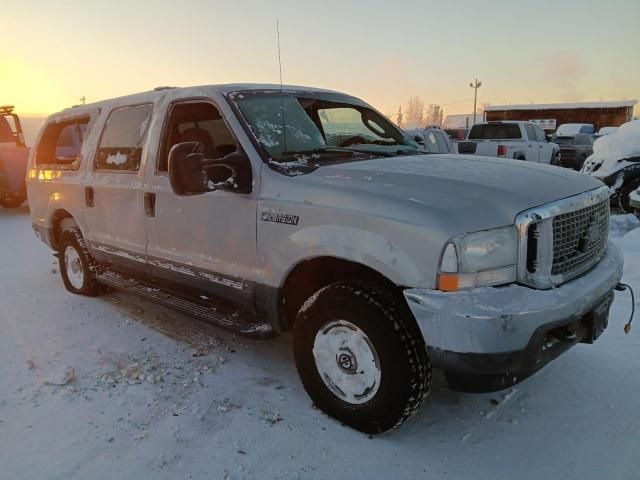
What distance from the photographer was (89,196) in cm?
452

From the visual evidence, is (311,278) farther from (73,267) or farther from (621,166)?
(621,166)

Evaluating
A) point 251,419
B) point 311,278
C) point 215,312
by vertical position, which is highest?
point 311,278

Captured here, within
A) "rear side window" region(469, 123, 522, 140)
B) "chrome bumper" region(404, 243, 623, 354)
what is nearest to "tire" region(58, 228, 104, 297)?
"chrome bumper" region(404, 243, 623, 354)

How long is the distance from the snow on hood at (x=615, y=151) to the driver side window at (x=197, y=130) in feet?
27.4

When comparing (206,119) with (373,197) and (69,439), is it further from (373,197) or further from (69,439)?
(69,439)

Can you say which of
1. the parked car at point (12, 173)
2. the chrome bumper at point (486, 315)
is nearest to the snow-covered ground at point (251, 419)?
the chrome bumper at point (486, 315)

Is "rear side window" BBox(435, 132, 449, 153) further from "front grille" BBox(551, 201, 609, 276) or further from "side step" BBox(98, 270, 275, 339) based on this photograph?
"side step" BBox(98, 270, 275, 339)

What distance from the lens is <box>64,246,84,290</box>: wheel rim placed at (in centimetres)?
516

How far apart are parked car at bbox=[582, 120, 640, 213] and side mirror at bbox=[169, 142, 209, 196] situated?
8.45 meters

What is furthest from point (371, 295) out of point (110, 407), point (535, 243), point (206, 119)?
point (206, 119)

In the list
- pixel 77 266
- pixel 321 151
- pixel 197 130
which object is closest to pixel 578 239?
pixel 321 151

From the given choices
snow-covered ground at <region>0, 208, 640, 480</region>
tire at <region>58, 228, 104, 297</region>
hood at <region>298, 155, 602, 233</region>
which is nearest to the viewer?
hood at <region>298, 155, 602, 233</region>

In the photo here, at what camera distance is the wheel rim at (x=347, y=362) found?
8.64 feet

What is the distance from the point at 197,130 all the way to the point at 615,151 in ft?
29.1
